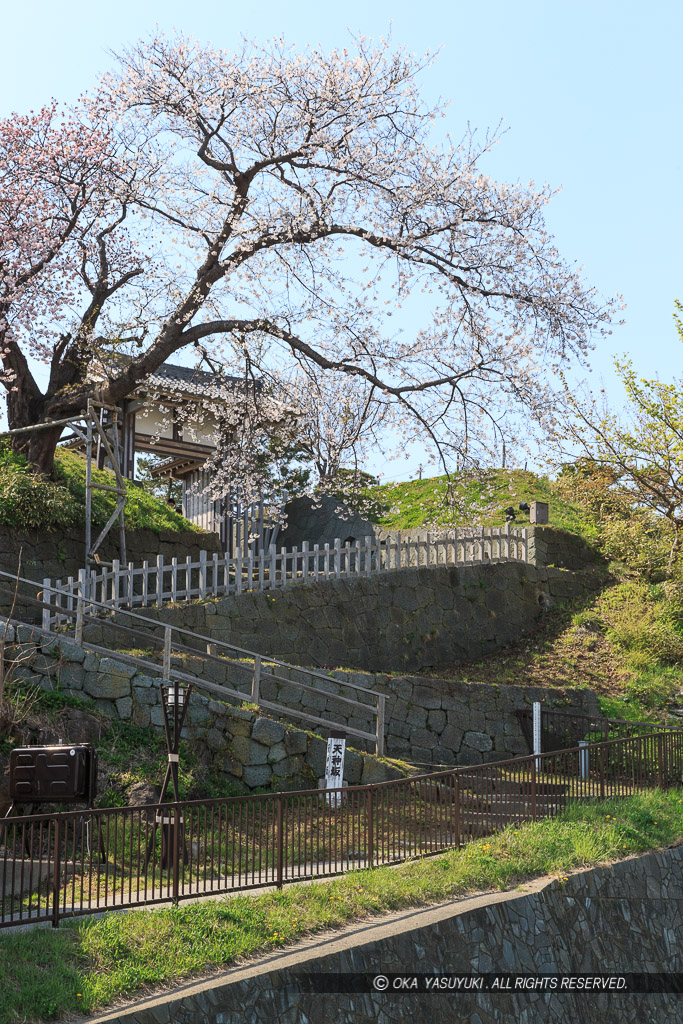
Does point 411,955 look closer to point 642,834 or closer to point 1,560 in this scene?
point 642,834

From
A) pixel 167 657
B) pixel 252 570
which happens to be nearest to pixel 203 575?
pixel 252 570

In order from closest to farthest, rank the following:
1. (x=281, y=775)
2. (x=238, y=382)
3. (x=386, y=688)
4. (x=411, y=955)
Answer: (x=411, y=955) < (x=281, y=775) < (x=386, y=688) < (x=238, y=382)

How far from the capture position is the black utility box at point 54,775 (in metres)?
9.31

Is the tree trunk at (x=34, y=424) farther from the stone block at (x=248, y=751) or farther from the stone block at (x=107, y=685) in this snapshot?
the stone block at (x=248, y=751)

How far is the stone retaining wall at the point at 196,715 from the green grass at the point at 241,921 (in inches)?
128

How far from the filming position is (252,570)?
62.2 ft

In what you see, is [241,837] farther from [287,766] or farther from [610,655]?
[610,655]

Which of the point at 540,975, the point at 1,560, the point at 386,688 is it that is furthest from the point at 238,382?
the point at 540,975

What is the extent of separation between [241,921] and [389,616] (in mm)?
11151

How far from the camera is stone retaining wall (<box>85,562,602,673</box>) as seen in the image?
1698 cm

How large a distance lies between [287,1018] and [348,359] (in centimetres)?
1133

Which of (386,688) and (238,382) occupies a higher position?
(238,382)

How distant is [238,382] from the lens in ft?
62.0

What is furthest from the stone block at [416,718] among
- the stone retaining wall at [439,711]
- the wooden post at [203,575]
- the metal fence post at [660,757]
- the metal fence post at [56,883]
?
the metal fence post at [56,883]
